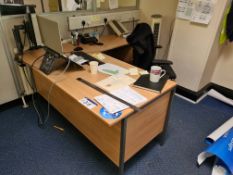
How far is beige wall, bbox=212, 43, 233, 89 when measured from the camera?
259 cm

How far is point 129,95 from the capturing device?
53.6 inches

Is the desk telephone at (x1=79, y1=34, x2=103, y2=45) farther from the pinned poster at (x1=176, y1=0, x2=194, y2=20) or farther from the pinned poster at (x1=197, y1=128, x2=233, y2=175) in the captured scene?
the pinned poster at (x1=197, y1=128, x2=233, y2=175)

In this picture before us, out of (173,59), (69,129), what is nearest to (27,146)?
(69,129)

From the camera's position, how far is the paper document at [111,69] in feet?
5.54

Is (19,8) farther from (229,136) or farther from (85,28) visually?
(229,136)

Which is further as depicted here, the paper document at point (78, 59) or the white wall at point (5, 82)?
the white wall at point (5, 82)

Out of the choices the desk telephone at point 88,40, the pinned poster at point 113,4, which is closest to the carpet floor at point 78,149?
the desk telephone at point 88,40

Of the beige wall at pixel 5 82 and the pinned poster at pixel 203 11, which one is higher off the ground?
the pinned poster at pixel 203 11

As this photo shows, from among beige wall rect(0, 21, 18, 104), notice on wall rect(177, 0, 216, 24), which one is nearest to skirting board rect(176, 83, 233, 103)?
notice on wall rect(177, 0, 216, 24)

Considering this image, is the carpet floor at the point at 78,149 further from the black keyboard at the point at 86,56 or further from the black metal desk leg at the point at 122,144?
the black keyboard at the point at 86,56

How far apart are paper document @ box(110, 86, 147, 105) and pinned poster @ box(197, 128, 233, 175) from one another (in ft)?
2.86

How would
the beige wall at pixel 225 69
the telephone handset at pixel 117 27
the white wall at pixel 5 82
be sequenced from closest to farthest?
the white wall at pixel 5 82 < the beige wall at pixel 225 69 < the telephone handset at pixel 117 27

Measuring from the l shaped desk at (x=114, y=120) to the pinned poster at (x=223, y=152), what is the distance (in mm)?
416

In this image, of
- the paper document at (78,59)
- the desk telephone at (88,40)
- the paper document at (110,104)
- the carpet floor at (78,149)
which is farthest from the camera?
the desk telephone at (88,40)
